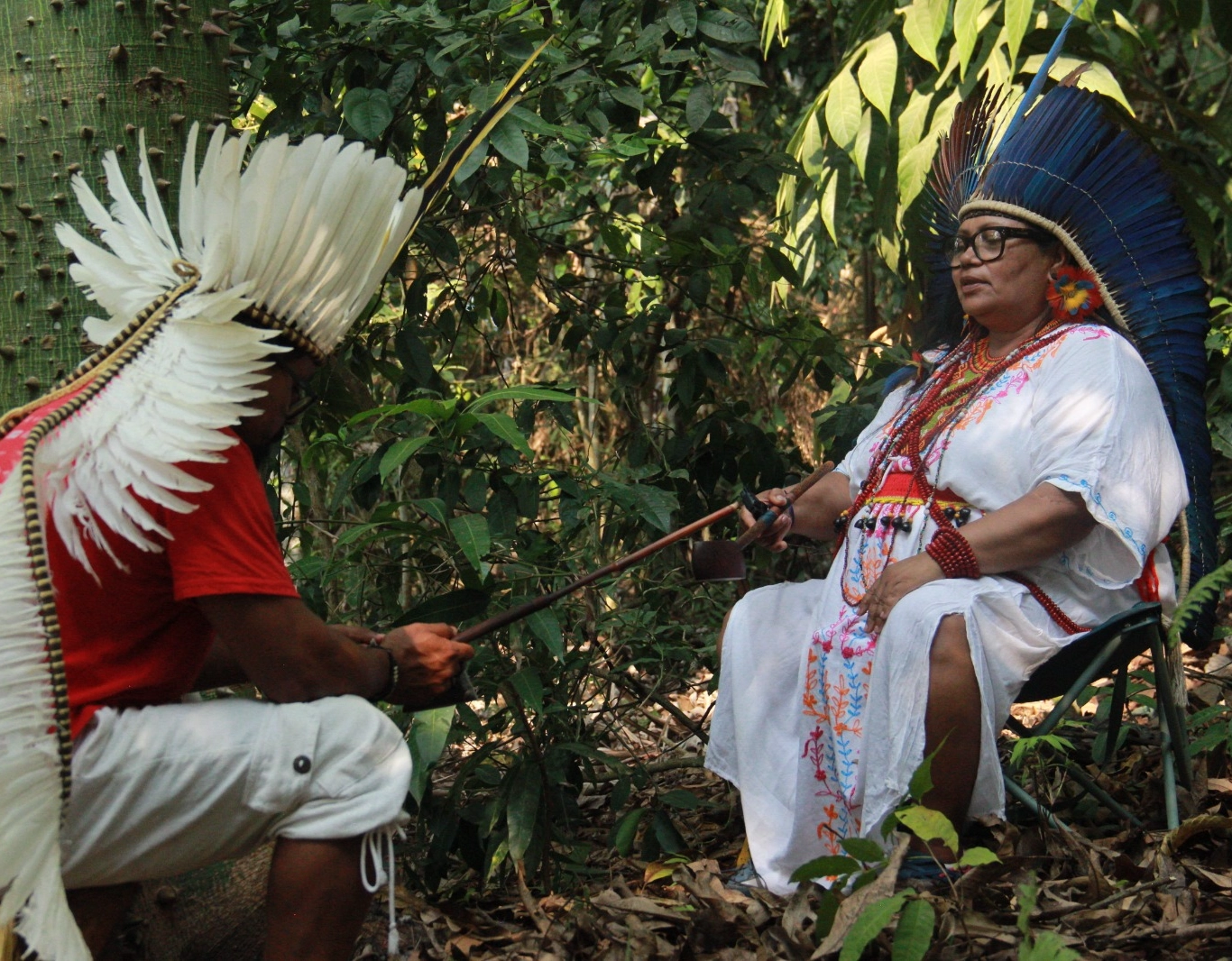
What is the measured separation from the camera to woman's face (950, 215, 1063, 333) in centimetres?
298

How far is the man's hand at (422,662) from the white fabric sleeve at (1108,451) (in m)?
1.30

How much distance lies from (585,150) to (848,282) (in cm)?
372

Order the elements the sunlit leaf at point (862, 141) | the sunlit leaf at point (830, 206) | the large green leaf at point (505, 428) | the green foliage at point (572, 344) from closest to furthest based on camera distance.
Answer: the large green leaf at point (505, 428), the green foliage at point (572, 344), the sunlit leaf at point (862, 141), the sunlit leaf at point (830, 206)

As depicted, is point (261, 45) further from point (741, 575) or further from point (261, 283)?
point (741, 575)

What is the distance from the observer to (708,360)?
3.81 metres

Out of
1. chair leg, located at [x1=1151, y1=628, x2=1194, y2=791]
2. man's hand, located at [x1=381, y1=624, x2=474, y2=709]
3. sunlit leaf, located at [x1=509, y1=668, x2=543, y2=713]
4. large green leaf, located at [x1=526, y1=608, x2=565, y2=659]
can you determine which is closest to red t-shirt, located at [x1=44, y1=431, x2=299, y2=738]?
man's hand, located at [x1=381, y1=624, x2=474, y2=709]

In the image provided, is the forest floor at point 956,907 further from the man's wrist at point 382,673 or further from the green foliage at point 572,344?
the man's wrist at point 382,673

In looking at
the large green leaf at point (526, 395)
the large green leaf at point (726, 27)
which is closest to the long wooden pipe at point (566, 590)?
the large green leaf at point (526, 395)

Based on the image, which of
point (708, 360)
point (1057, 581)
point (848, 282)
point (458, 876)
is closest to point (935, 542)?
point (1057, 581)

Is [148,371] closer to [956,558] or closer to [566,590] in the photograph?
[566,590]

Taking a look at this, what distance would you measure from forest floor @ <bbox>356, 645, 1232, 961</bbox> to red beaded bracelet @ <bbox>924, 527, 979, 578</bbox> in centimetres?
50

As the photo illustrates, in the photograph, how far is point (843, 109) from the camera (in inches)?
141

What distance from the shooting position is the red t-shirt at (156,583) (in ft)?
6.17

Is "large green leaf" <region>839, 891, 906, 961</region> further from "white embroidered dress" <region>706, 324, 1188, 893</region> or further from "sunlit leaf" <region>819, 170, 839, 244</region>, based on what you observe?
"sunlit leaf" <region>819, 170, 839, 244</region>
